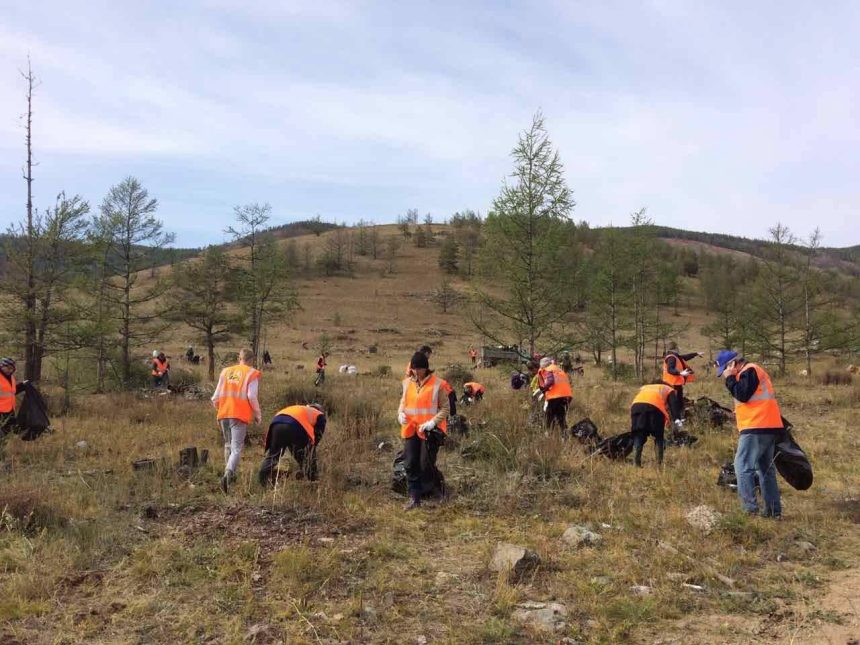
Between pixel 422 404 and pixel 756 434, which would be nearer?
pixel 756 434

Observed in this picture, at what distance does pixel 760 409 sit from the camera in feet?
19.9

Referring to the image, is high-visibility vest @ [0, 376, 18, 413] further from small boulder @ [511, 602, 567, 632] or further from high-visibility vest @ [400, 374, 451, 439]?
small boulder @ [511, 602, 567, 632]

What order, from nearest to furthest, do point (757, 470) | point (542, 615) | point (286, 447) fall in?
point (542, 615)
point (757, 470)
point (286, 447)

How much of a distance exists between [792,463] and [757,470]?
461mm

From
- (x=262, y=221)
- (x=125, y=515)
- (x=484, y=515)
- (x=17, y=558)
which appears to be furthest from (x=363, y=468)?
(x=262, y=221)

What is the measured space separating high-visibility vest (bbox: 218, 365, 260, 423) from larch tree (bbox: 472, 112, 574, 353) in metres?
8.81

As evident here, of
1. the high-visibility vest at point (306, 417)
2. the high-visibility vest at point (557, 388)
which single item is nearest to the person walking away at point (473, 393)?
the high-visibility vest at point (557, 388)

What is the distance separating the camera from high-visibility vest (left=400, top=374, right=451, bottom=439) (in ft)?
21.2

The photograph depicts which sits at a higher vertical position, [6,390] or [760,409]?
[760,409]

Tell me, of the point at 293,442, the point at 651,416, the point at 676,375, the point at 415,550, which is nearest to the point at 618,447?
the point at 651,416

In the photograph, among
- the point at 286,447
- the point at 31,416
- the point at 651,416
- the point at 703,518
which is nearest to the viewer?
the point at 703,518

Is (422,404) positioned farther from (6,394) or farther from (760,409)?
(6,394)

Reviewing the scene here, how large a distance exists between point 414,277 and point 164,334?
196 feet

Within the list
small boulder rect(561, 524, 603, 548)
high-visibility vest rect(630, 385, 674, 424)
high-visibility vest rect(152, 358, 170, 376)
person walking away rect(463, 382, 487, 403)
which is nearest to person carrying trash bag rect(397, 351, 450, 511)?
small boulder rect(561, 524, 603, 548)
